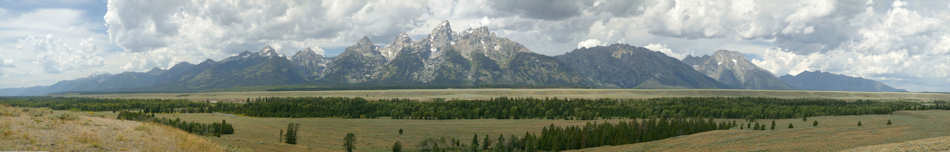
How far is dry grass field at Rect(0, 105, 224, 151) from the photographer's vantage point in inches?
1082

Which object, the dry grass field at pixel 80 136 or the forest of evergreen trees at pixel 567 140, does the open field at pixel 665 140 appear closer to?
the forest of evergreen trees at pixel 567 140

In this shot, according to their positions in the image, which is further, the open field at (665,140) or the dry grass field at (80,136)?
the open field at (665,140)

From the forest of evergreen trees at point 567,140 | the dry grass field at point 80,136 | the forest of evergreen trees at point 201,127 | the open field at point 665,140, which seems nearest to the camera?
the dry grass field at point 80,136

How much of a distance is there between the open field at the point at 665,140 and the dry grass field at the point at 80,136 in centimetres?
1134

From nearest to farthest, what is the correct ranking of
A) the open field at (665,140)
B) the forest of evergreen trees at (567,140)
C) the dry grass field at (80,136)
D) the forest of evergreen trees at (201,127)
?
the dry grass field at (80,136) < the open field at (665,140) < the forest of evergreen trees at (201,127) < the forest of evergreen trees at (567,140)

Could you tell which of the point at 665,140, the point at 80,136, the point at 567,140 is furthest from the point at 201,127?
the point at 665,140

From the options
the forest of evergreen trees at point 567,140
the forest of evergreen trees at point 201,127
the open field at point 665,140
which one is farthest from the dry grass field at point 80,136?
the forest of evergreen trees at point 567,140

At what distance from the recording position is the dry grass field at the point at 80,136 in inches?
1082

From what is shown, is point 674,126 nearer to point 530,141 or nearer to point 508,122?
point 530,141

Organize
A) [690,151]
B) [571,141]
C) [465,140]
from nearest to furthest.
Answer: [690,151], [571,141], [465,140]

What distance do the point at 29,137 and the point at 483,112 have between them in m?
143

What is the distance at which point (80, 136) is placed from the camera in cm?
3034

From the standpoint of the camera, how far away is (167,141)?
35094 millimetres

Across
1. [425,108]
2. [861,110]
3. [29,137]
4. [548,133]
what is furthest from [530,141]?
[861,110]
